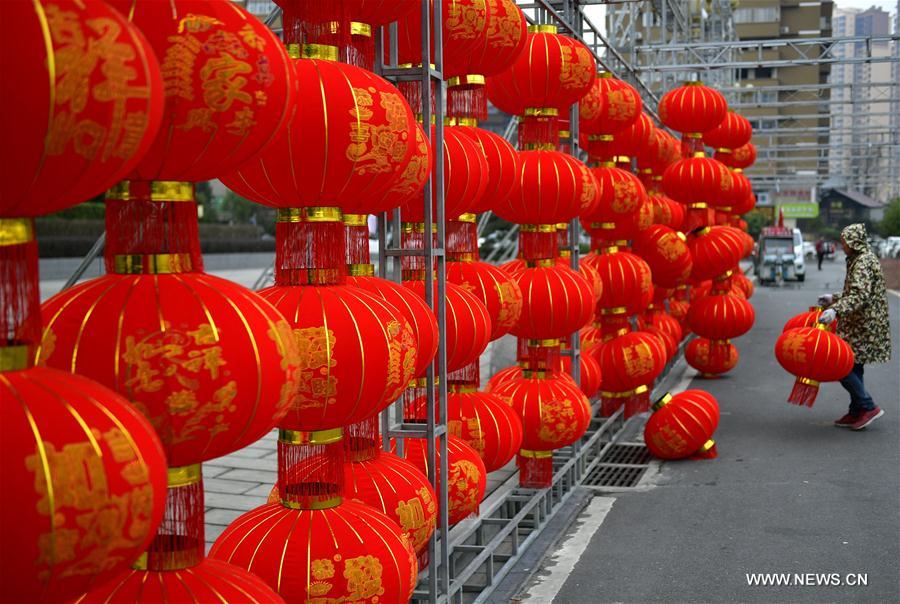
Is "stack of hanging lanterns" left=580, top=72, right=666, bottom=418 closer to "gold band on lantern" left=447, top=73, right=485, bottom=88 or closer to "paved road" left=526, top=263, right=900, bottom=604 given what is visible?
"paved road" left=526, top=263, right=900, bottom=604

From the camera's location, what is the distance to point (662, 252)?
9.44 m

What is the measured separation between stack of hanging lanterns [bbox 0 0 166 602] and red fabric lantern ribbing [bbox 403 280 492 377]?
2596 mm

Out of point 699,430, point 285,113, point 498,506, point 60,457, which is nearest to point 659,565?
point 498,506

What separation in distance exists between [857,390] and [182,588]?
7.60 meters

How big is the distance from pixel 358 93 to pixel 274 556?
1.26 m

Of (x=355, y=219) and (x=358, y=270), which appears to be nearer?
(x=355, y=219)

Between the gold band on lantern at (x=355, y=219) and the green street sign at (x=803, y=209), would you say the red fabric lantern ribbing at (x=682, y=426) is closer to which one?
the gold band on lantern at (x=355, y=219)

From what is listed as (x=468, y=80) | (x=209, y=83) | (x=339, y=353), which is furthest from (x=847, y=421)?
(x=209, y=83)

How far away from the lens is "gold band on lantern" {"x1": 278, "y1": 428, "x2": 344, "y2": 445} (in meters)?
2.88

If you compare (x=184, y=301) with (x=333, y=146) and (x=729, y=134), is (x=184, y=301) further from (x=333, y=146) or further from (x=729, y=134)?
(x=729, y=134)

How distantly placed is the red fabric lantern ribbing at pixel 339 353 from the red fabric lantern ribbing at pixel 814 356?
6114 millimetres

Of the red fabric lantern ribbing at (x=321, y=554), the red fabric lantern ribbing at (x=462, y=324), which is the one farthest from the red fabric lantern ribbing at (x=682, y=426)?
the red fabric lantern ribbing at (x=321, y=554)

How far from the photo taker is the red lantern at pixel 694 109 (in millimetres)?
10039

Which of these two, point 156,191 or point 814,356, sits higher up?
point 156,191
